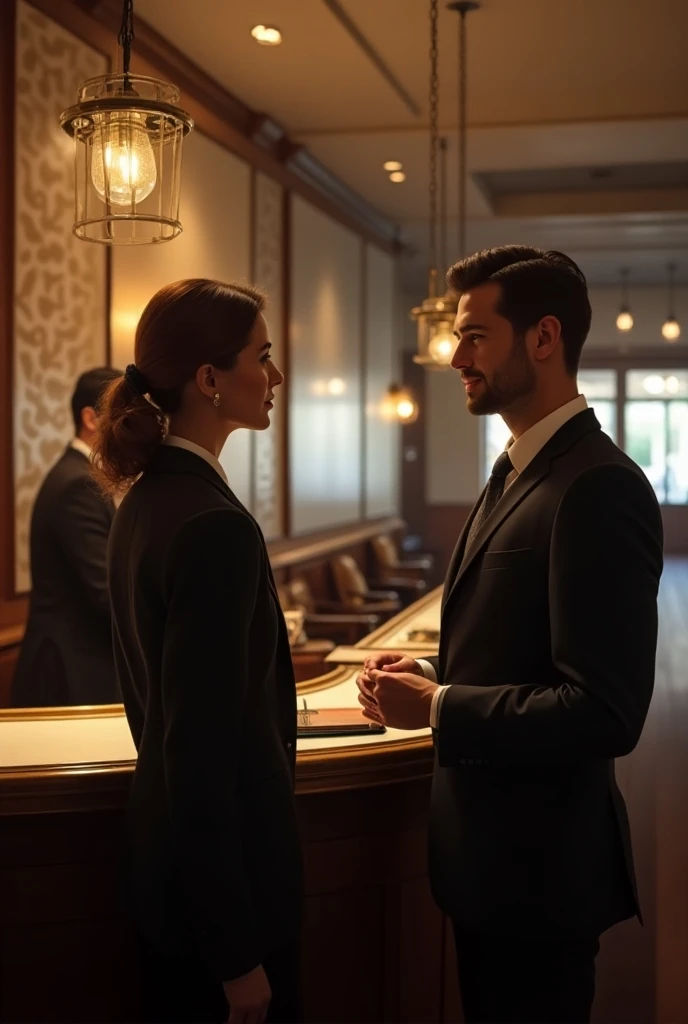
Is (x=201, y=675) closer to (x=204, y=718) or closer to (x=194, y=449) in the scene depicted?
(x=204, y=718)

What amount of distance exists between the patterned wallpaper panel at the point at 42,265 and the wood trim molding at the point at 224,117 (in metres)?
0.12

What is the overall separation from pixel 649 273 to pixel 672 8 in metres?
9.08

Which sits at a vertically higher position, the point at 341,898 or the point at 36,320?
the point at 36,320

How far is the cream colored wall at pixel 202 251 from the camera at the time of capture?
5328mm

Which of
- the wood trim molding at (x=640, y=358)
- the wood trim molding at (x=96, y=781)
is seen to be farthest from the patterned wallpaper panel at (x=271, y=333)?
the wood trim molding at (x=640, y=358)

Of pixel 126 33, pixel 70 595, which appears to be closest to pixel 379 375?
pixel 70 595

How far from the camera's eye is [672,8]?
5.18m

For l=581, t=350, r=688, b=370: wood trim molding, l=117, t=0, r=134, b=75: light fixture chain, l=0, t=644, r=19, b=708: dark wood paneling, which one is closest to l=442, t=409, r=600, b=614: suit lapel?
l=117, t=0, r=134, b=75: light fixture chain

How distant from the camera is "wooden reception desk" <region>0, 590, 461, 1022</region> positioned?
2.02 m

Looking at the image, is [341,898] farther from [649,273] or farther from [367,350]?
[649,273]

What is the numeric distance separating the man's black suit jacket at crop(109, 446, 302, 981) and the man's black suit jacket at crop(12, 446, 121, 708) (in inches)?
67.0

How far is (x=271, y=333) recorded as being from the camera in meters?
7.41

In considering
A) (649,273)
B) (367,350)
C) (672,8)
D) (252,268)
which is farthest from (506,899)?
(649,273)

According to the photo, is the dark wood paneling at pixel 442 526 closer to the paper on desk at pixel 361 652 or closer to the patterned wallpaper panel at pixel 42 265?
the patterned wallpaper panel at pixel 42 265
